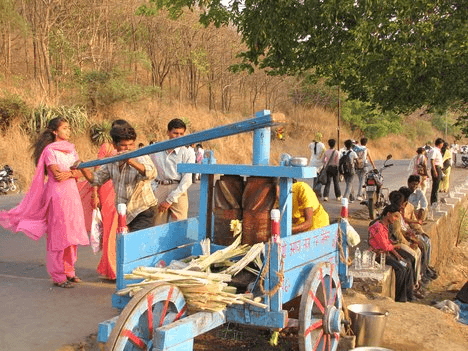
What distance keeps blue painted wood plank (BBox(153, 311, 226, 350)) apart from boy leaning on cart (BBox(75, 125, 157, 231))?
2369 mm

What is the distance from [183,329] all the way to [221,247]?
4.26ft

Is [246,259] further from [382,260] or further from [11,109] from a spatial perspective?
[11,109]

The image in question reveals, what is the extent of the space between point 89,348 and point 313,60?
302 inches

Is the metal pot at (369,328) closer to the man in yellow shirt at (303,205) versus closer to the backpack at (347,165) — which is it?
the man in yellow shirt at (303,205)

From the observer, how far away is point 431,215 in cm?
1202

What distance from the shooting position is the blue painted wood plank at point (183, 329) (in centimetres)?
309

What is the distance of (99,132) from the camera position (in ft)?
72.5

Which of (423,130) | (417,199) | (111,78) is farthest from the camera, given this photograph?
(423,130)

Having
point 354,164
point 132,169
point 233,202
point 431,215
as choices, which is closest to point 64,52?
point 354,164

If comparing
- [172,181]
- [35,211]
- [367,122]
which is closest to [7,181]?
[35,211]

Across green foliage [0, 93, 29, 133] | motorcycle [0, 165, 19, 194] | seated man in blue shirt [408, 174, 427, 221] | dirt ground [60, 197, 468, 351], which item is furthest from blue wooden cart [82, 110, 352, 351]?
green foliage [0, 93, 29, 133]

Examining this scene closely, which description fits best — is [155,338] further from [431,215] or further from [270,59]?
[431,215]

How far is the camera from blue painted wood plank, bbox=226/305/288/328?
3730 mm

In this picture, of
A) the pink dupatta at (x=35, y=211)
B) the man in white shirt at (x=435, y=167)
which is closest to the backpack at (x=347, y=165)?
the man in white shirt at (x=435, y=167)
